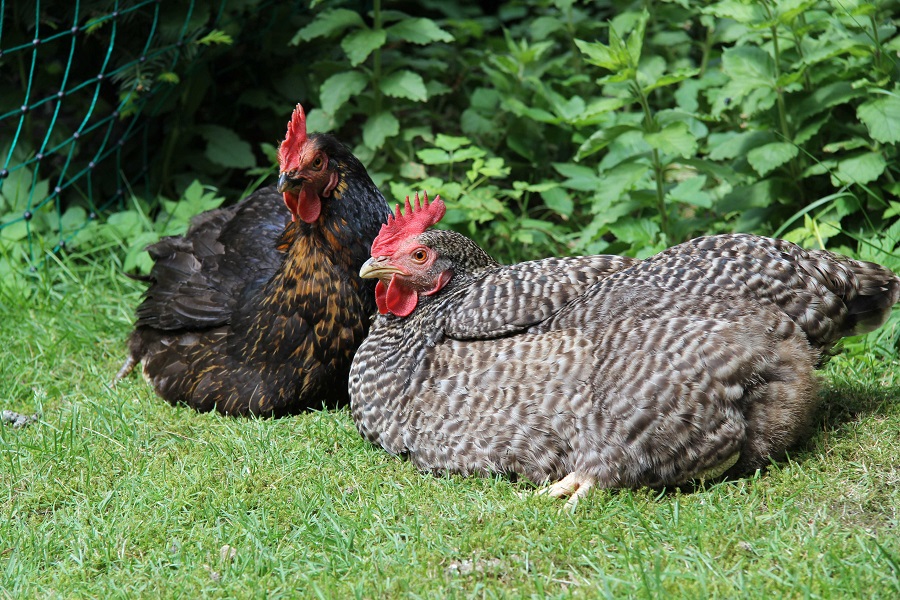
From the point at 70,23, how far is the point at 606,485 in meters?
4.14

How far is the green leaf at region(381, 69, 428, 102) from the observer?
523cm

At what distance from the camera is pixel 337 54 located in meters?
6.02

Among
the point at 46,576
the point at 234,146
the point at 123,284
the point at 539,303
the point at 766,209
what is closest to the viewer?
the point at 46,576

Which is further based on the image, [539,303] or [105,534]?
[539,303]

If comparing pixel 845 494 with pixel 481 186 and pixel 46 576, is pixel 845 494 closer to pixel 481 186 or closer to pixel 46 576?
pixel 46 576

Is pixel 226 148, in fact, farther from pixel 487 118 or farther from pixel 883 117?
pixel 883 117

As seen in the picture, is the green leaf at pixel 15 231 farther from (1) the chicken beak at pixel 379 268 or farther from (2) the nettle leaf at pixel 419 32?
(1) the chicken beak at pixel 379 268

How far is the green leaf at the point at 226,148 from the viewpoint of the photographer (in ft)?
18.7

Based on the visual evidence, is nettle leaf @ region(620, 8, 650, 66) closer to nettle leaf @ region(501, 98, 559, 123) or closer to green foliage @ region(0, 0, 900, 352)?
green foliage @ region(0, 0, 900, 352)

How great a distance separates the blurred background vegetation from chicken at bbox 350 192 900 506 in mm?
1105

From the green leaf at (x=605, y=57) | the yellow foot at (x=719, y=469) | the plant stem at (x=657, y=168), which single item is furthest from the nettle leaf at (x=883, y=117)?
the yellow foot at (x=719, y=469)

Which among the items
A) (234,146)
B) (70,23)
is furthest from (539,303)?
(70,23)

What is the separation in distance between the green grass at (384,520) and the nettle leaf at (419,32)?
7.54 ft

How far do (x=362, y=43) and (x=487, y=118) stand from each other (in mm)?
1045
